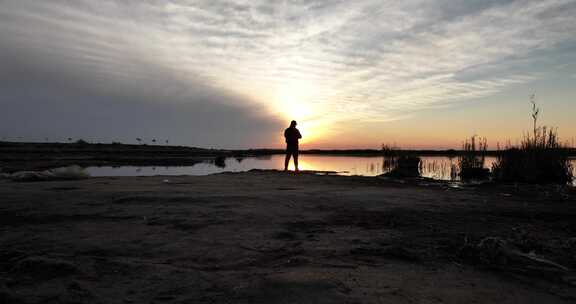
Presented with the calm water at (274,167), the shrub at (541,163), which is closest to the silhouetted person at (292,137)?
the calm water at (274,167)

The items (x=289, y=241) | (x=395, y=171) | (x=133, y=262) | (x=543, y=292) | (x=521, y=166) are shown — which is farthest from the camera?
(x=395, y=171)

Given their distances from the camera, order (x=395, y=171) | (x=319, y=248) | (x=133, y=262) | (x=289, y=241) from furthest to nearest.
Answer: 1. (x=395, y=171)
2. (x=289, y=241)
3. (x=319, y=248)
4. (x=133, y=262)

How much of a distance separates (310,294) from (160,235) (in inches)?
78.8

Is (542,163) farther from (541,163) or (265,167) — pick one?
(265,167)

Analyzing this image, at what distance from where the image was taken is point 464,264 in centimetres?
296

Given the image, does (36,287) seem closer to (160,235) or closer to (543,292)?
(160,235)

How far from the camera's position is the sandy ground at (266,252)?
2.31m

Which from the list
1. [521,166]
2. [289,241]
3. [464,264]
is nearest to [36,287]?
[289,241]

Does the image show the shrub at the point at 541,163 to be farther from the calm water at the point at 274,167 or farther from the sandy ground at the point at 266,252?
the sandy ground at the point at 266,252

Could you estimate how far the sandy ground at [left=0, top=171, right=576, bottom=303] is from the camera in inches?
90.8

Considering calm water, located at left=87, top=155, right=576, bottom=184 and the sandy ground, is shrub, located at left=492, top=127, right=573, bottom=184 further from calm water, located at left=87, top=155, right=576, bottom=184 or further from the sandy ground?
the sandy ground

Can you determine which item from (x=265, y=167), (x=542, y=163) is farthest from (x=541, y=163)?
(x=265, y=167)

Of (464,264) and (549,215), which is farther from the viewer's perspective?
(549,215)

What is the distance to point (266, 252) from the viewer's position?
3170 millimetres
